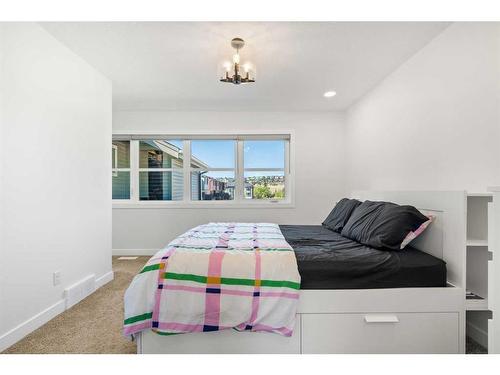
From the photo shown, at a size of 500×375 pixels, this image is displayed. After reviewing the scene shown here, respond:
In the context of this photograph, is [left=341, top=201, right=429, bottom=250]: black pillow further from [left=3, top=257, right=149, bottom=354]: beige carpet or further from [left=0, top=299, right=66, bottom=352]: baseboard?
[left=0, top=299, right=66, bottom=352]: baseboard

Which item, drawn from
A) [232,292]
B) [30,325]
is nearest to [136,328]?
[232,292]

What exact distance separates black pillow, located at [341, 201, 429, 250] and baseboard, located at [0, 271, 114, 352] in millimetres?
2491

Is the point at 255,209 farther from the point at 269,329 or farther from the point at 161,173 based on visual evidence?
the point at 269,329

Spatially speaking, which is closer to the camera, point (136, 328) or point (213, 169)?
point (136, 328)

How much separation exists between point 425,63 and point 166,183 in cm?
370

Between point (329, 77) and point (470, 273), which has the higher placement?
point (329, 77)

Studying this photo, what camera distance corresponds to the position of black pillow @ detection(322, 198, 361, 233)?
260cm

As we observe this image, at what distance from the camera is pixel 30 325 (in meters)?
1.93

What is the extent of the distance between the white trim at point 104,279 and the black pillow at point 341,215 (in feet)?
8.21

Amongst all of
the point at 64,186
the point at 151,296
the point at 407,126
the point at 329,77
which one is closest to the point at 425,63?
the point at 407,126

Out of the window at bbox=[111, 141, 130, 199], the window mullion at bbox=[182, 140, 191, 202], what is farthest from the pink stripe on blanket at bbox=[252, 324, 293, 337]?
the window at bbox=[111, 141, 130, 199]

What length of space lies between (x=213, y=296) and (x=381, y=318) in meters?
0.97
